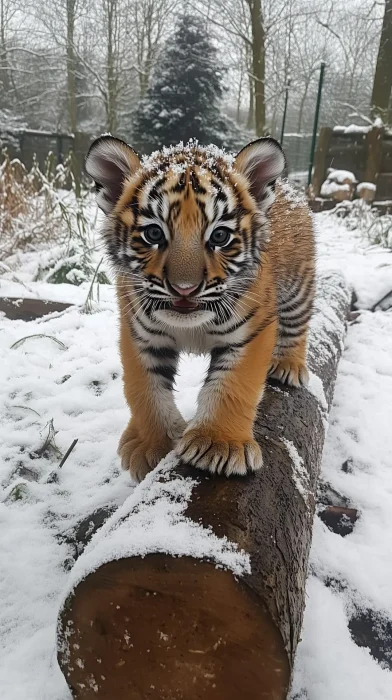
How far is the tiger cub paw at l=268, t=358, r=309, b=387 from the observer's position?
2029 mm

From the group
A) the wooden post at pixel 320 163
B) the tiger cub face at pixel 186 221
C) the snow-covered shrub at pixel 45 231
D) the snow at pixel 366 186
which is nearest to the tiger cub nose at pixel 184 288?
the tiger cub face at pixel 186 221

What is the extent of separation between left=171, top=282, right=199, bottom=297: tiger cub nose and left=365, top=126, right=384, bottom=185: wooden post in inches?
401

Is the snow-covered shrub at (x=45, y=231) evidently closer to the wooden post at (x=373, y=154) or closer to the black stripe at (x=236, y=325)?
the black stripe at (x=236, y=325)

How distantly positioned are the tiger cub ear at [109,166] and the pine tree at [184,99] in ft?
36.3

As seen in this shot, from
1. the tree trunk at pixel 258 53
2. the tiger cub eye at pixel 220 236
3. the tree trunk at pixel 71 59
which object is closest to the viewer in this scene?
the tiger cub eye at pixel 220 236

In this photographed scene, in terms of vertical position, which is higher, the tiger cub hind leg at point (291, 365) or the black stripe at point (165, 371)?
the black stripe at point (165, 371)

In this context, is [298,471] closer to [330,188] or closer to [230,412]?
[230,412]

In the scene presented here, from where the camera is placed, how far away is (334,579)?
5.25ft

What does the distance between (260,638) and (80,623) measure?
353 millimetres

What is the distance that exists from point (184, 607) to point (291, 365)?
4.25 ft

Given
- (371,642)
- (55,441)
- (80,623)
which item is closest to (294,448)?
(371,642)

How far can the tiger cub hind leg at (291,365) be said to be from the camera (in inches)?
80.0

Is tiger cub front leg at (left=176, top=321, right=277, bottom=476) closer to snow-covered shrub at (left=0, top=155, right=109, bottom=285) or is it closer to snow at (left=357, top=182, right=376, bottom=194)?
snow-covered shrub at (left=0, top=155, right=109, bottom=285)

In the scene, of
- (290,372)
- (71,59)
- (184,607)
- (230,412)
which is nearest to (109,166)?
(230,412)
